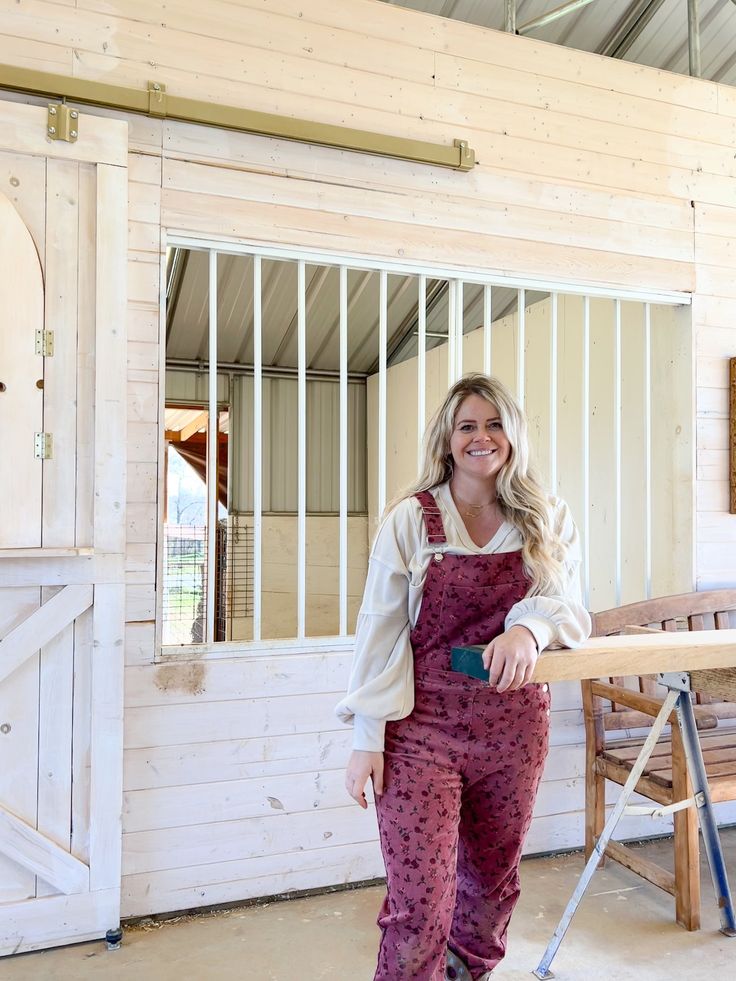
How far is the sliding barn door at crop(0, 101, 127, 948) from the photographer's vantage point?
2.27 metres

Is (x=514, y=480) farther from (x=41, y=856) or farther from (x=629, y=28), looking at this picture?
(x=629, y=28)

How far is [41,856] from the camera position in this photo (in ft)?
7.39

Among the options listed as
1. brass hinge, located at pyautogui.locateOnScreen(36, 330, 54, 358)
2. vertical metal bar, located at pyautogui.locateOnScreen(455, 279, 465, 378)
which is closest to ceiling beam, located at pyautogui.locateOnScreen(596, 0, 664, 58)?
vertical metal bar, located at pyautogui.locateOnScreen(455, 279, 465, 378)

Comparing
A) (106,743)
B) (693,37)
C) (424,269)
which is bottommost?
(106,743)

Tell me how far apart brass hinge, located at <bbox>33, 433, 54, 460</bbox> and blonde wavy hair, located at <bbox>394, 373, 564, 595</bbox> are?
1.18m

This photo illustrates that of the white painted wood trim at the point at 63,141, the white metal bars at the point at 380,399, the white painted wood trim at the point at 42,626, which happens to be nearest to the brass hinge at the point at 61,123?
the white painted wood trim at the point at 63,141

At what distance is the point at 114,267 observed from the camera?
7.78 ft

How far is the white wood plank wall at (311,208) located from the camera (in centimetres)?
243

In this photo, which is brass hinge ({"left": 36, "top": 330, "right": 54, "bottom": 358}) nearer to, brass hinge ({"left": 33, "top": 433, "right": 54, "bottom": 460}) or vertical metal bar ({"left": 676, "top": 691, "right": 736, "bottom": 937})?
brass hinge ({"left": 33, "top": 433, "right": 54, "bottom": 460})

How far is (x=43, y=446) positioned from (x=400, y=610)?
1.31 meters

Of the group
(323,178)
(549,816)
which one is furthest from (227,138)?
(549,816)

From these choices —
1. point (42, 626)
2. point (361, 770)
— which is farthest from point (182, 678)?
point (361, 770)

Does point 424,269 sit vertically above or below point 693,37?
below

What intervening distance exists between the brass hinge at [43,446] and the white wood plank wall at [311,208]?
0.24 meters
